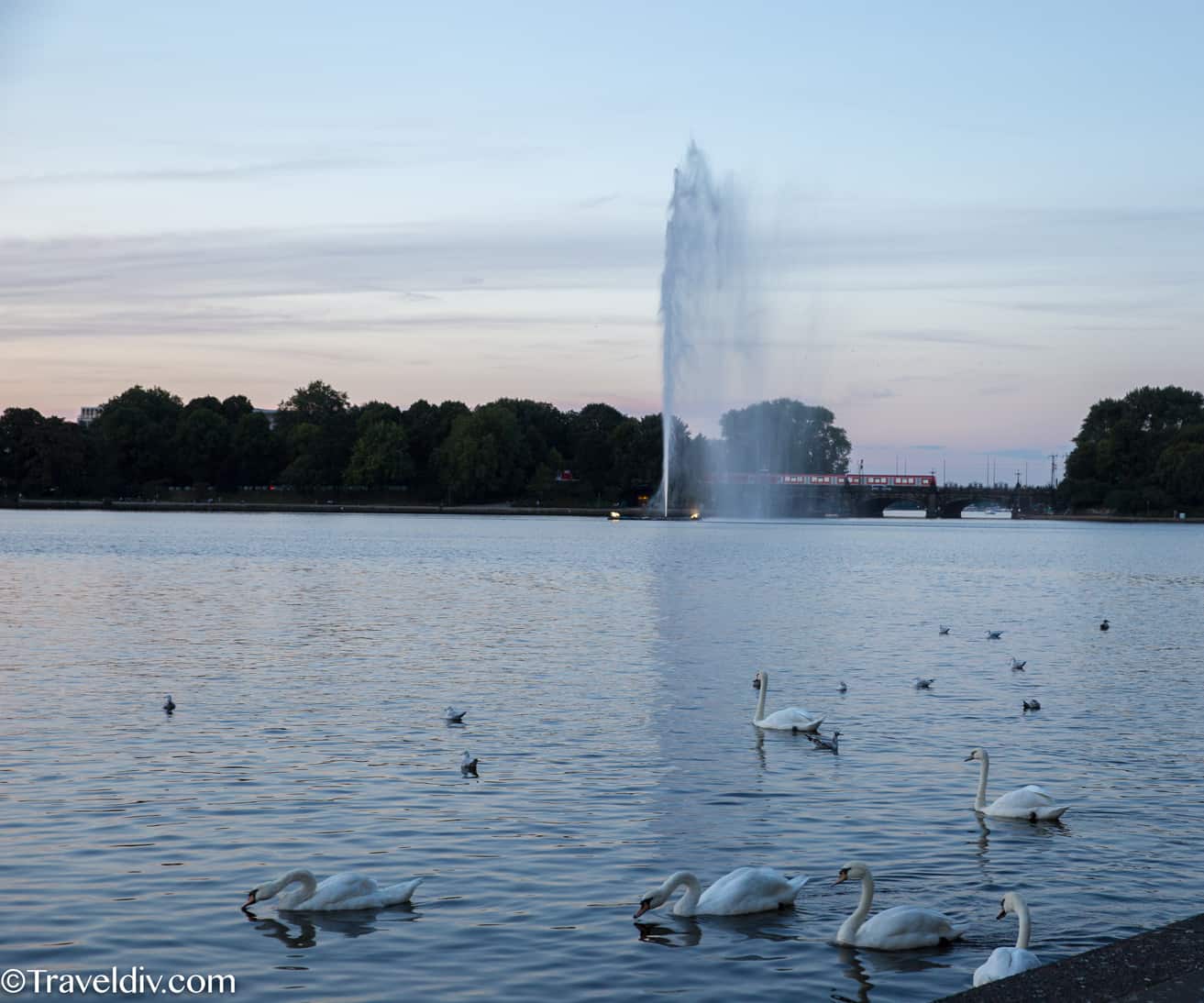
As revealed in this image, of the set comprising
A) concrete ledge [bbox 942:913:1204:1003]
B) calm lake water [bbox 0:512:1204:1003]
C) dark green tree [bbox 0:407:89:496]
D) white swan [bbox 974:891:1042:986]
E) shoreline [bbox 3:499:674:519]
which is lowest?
calm lake water [bbox 0:512:1204:1003]

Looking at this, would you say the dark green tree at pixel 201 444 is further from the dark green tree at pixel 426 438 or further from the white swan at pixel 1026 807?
the white swan at pixel 1026 807

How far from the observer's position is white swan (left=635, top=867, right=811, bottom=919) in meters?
12.4

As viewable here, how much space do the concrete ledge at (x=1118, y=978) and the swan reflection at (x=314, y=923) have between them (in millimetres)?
5699

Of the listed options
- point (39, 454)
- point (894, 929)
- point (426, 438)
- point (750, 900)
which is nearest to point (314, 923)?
point (750, 900)

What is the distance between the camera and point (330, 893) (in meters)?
12.3

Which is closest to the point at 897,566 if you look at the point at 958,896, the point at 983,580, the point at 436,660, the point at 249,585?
the point at 983,580

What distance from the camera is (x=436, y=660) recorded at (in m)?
30.4

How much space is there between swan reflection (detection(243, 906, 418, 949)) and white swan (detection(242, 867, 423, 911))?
0.20ft

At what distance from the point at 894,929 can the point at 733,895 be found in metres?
1.47

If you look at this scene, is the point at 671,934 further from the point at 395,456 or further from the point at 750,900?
the point at 395,456

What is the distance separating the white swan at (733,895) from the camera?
12406 millimetres

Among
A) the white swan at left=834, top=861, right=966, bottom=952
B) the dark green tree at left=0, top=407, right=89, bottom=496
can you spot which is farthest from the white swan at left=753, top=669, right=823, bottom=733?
the dark green tree at left=0, top=407, right=89, bottom=496

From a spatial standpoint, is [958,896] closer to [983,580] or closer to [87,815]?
[87,815]

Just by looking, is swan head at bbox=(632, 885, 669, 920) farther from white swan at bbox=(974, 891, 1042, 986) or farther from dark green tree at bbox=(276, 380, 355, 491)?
dark green tree at bbox=(276, 380, 355, 491)
